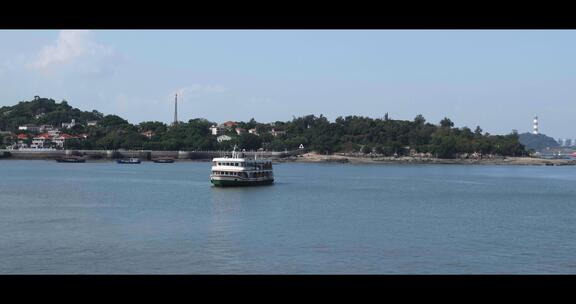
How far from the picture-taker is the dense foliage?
11544cm

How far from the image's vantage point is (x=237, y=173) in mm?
43281

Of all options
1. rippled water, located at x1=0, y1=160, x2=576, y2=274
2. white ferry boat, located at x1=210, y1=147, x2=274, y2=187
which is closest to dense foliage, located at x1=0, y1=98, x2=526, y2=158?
white ferry boat, located at x1=210, y1=147, x2=274, y2=187

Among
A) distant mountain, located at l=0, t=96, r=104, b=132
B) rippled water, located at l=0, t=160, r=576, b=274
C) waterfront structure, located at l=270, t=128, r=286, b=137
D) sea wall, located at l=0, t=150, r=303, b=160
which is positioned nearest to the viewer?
rippled water, located at l=0, t=160, r=576, b=274

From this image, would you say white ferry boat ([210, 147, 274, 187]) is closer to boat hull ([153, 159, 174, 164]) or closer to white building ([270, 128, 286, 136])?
boat hull ([153, 159, 174, 164])

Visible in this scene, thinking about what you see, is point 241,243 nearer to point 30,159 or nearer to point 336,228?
point 336,228

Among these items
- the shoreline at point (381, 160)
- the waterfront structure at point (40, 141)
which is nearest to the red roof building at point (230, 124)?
the shoreline at point (381, 160)

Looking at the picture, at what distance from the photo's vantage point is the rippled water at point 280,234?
16.2 metres

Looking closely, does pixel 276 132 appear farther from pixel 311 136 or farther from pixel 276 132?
pixel 311 136

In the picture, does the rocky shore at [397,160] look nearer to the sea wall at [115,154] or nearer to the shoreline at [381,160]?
the shoreline at [381,160]

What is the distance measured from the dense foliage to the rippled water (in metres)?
76.9
